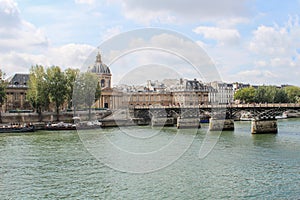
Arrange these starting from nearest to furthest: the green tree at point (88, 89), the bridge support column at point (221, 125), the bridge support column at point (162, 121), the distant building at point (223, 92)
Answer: the bridge support column at point (221, 125) → the green tree at point (88, 89) → the bridge support column at point (162, 121) → the distant building at point (223, 92)

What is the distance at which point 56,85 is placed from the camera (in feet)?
212

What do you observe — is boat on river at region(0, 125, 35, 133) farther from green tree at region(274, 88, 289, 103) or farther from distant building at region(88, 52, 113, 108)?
green tree at region(274, 88, 289, 103)

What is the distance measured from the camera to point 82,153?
31.5 meters

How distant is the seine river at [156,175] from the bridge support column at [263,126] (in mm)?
13636

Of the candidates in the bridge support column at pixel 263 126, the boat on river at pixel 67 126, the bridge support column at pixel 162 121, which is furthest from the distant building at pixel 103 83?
the bridge support column at pixel 263 126

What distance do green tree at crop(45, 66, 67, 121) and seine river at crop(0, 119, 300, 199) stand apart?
101 feet

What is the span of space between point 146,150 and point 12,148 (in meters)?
12.1

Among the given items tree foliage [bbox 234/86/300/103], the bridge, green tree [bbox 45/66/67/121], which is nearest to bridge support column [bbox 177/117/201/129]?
the bridge

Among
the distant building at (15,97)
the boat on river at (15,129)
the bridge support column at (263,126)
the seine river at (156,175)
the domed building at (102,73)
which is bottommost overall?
the seine river at (156,175)

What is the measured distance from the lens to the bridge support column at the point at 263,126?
47.8 m

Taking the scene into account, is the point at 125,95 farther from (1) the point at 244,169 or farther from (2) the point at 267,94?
(1) the point at 244,169

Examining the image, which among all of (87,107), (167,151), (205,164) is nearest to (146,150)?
(167,151)

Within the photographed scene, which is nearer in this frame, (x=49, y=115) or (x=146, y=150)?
(x=146, y=150)

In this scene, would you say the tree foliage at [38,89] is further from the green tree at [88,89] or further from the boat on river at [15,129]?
the boat on river at [15,129]
